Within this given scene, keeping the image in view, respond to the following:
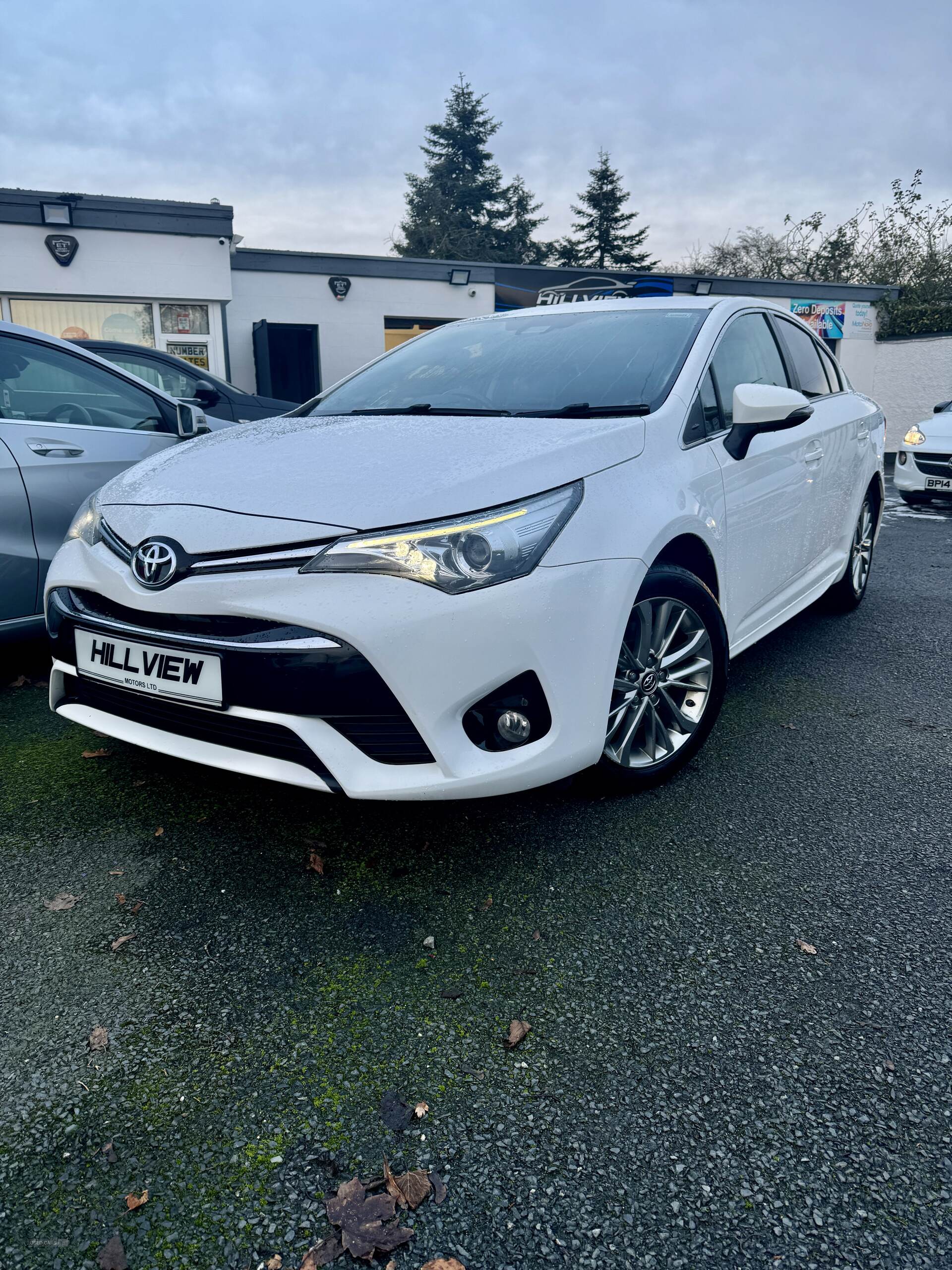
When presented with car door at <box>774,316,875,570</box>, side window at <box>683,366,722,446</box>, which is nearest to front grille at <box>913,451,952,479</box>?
car door at <box>774,316,875,570</box>

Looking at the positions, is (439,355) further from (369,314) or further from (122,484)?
(369,314)

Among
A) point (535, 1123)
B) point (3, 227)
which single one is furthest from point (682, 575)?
point (3, 227)

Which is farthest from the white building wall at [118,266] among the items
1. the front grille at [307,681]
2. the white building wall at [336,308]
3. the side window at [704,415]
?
the front grille at [307,681]

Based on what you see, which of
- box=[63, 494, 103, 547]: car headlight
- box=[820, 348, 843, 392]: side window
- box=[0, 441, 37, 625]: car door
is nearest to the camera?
box=[63, 494, 103, 547]: car headlight

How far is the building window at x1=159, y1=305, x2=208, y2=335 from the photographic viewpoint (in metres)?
14.5

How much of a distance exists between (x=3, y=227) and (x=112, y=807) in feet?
44.1

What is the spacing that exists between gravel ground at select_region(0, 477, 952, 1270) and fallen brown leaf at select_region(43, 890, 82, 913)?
18 millimetres

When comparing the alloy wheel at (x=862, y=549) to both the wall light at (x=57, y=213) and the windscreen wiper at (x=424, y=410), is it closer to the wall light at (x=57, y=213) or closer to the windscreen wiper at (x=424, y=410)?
the windscreen wiper at (x=424, y=410)

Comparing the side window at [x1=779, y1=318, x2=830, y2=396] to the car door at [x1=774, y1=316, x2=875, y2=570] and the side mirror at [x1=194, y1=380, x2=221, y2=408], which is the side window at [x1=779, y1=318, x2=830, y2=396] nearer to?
the car door at [x1=774, y1=316, x2=875, y2=570]

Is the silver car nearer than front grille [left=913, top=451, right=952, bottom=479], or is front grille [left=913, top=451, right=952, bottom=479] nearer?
the silver car

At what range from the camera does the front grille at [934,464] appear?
9641 mm

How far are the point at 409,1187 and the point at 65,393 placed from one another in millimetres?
3542

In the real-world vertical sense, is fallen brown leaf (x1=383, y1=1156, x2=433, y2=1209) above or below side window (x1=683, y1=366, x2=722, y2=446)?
below

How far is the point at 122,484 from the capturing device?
2668 mm
